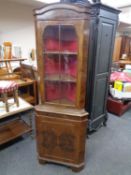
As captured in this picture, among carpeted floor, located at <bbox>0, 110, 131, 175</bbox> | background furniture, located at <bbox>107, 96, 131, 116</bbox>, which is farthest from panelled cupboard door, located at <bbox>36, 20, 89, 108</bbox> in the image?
background furniture, located at <bbox>107, 96, 131, 116</bbox>

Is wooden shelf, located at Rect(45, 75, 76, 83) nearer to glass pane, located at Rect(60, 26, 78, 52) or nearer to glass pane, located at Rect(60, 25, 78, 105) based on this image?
glass pane, located at Rect(60, 25, 78, 105)

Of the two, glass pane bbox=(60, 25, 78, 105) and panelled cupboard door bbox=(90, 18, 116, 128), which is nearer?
glass pane bbox=(60, 25, 78, 105)

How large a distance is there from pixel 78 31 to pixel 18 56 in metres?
2.07

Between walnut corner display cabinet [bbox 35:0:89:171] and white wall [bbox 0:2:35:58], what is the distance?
6.03 feet

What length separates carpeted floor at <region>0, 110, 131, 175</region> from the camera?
1734mm

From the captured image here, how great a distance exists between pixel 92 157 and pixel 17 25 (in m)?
2.82

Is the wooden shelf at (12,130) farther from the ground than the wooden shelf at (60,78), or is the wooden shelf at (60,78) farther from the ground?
the wooden shelf at (60,78)

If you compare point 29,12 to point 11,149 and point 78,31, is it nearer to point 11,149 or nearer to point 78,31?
point 78,31

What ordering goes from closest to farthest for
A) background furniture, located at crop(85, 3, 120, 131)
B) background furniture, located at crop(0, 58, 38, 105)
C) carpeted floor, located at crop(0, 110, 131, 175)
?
carpeted floor, located at crop(0, 110, 131, 175)
background furniture, located at crop(85, 3, 120, 131)
background furniture, located at crop(0, 58, 38, 105)

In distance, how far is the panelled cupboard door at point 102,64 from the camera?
1.95 m

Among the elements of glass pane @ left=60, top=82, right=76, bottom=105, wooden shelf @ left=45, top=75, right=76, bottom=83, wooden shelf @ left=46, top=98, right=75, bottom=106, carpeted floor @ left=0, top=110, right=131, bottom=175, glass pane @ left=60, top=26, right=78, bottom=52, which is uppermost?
glass pane @ left=60, top=26, right=78, bottom=52

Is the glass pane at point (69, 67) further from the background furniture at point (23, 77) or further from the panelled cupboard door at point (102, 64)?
the background furniture at point (23, 77)

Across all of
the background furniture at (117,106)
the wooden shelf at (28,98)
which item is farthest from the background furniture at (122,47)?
the wooden shelf at (28,98)

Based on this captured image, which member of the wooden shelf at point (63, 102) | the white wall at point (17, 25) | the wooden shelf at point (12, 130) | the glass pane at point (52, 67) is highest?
the white wall at point (17, 25)
